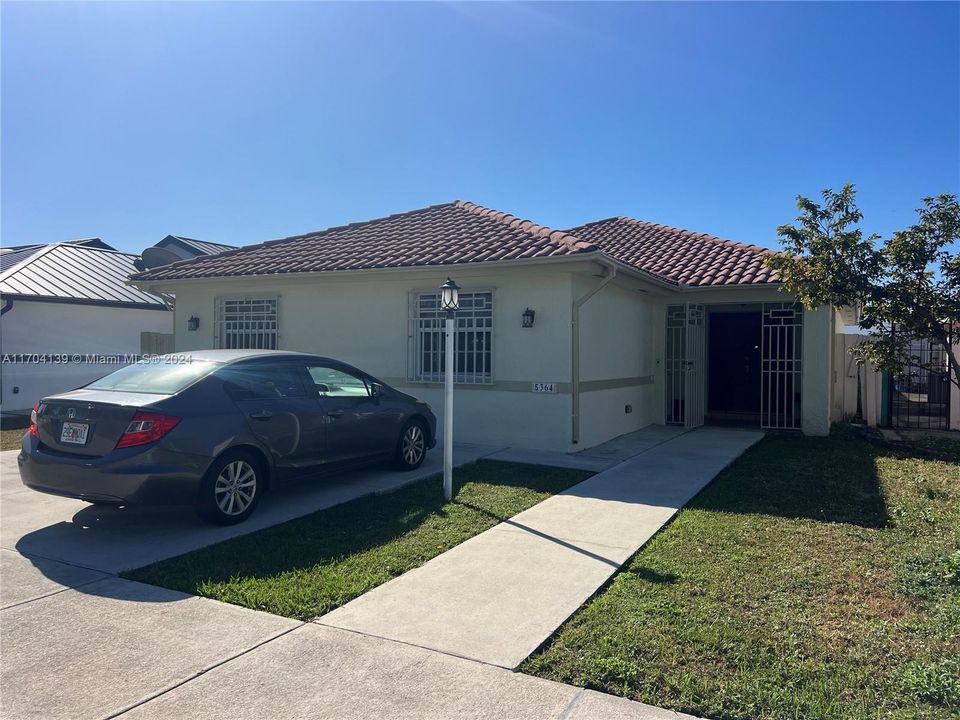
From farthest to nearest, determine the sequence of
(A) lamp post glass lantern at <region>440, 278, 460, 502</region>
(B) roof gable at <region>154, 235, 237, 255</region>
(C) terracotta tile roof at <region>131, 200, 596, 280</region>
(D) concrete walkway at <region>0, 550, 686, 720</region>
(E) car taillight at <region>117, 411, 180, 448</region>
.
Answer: (B) roof gable at <region>154, 235, 237, 255</region> → (C) terracotta tile roof at <region>131, 200, 596, 280</region> → (A) lamp post glass lantern at <region>440, 278, 460, 502</region> → (E) car taillight at <region>117, 411, 180, 448</region> → (D) concrete walkway at <region>0, 550, 686, 720</region>

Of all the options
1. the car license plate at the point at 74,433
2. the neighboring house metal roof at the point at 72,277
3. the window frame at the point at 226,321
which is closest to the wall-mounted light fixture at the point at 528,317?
the window frame at the point at 226,321

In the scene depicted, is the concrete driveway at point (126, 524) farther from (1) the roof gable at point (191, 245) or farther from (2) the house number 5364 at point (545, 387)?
(1) the roof gable at point (191, 245)

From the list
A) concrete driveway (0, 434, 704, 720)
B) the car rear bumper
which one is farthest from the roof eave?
concrete driveway (0, 434, 704, 720)

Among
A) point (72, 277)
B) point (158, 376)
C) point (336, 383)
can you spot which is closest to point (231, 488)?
point (158, 376)

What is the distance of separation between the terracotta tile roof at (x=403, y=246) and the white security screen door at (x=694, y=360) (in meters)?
2.98

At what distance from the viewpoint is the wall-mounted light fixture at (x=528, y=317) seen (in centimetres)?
997

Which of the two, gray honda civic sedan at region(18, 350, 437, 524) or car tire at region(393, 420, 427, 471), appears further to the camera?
car tire at region(393, 420, 427, 471)

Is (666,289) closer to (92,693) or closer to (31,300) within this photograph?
(92,693)

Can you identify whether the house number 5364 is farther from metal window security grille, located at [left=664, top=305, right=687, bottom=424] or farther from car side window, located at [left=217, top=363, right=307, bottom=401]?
metal window security grille, located at [left=664, top=305, right=687, bottom=424]

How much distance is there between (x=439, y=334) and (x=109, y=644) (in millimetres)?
7353

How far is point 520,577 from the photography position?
4949 millimetres

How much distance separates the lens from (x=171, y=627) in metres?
4.09

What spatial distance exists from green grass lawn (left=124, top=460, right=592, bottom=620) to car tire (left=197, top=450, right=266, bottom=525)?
0.40 metres

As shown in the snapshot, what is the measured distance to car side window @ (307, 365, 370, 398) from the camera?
7.35 m
